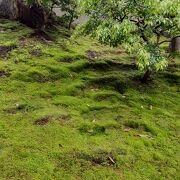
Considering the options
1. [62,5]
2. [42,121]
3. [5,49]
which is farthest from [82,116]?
[62,5]

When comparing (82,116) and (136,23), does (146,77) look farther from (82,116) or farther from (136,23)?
(82,116)

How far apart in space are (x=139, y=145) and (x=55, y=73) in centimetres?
384

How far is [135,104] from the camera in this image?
328 inches

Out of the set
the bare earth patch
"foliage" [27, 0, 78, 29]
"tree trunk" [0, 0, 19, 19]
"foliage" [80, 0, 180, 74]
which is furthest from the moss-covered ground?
"tree trunk" [0, 0, 19, 19]

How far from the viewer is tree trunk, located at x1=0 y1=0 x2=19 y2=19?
14492mm

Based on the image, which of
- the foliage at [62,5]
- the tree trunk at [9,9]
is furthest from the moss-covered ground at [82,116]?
the tree trunk at [9,9]

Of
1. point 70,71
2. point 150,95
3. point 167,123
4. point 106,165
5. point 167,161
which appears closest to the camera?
point 106,165

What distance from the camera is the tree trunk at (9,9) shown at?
47.5 feet

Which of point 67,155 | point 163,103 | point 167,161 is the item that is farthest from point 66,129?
point 163,103

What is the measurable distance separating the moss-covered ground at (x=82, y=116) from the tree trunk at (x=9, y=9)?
305 centimetres

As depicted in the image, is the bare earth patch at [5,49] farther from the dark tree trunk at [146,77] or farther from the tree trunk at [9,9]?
the dark tree trunk at [146,77]

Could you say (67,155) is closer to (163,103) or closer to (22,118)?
(22,118)

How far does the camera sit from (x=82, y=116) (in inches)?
294

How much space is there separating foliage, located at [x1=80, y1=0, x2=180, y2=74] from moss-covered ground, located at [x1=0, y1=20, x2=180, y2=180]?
1.26 meters
